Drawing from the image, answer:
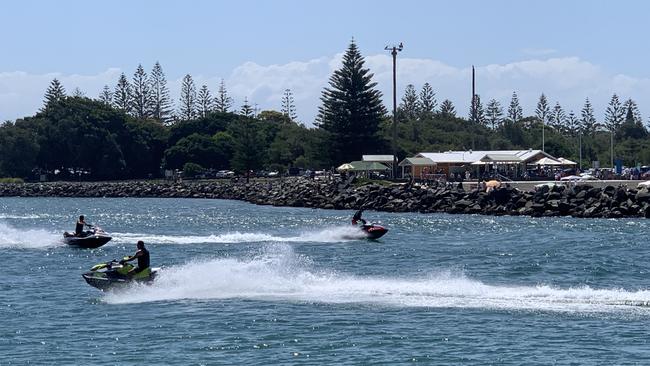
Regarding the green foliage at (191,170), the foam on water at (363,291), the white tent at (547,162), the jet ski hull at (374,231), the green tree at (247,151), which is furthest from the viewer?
the green foliage at (191,170)

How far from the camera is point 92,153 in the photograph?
14412 cm

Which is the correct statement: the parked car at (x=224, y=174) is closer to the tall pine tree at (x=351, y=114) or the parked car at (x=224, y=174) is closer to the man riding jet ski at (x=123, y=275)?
the tall pine tree at (x=351, y=114)

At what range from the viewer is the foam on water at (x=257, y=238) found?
5319 cm

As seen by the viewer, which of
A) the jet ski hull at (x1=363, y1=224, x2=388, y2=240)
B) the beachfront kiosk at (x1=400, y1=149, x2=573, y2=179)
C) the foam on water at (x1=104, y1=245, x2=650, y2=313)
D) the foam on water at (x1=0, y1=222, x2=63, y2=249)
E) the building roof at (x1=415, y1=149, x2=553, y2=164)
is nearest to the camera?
the foam on water at (x1=104, y1=245, x2=650, y2=313)

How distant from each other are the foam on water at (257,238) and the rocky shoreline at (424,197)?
2108 centimetres

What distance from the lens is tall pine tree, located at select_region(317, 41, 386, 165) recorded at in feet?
413

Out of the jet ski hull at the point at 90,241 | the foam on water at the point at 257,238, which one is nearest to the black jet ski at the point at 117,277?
the jet ski hull at the point at 90,241

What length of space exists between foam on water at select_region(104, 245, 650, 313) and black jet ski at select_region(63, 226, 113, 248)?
14308mm

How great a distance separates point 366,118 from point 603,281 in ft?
301

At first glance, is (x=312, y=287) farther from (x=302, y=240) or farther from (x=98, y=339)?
(x=302, y=240)

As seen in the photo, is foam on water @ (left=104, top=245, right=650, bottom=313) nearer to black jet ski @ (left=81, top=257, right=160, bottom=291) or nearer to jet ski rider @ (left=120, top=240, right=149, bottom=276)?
black jet ski @ (left=81, top=257, right=160, bottom=291)

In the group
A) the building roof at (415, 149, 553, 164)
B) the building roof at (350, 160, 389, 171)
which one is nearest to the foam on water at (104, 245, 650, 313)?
the building roof at (350, 160, 389, 171)

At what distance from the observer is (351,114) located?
416ft

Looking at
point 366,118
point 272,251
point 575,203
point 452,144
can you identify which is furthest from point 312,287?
point 452,144
